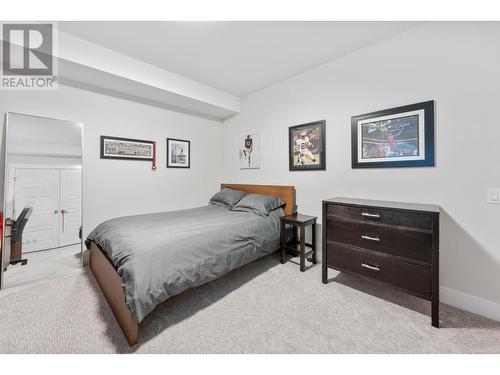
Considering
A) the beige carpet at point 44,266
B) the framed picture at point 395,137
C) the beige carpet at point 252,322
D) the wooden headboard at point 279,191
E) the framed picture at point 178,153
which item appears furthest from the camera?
the framed picture at point 178,153

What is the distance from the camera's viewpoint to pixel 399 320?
1610mm

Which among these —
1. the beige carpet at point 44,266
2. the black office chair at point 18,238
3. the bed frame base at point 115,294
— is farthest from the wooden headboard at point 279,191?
the black office chair at point 18,238

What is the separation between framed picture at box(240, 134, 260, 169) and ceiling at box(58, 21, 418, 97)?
104 centimetres

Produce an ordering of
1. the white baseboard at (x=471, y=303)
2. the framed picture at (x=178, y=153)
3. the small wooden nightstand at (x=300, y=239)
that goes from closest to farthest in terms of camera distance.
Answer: the white baseboard at (x=471, y=303)
the small wooden nightstand at (x=300, y=239)
the framed picture at (x=178, y=153)

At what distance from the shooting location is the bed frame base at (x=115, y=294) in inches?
54.1

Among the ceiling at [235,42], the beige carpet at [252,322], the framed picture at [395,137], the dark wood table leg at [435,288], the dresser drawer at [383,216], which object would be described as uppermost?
the ceiling at [235,42]

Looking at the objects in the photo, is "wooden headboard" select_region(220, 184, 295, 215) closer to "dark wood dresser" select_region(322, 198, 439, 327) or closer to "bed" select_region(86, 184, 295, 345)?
"bed" select_region(86, 184, 295, 345)

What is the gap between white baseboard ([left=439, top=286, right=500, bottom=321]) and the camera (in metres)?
1.65

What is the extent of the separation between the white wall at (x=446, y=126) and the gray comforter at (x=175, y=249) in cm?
119

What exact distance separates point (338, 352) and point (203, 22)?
2902 millimetres

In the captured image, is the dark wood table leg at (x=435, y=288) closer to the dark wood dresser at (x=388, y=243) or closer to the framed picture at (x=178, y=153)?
the dark wood dresser at (x=388, y=243)

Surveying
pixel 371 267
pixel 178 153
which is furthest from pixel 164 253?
pixel 178 153

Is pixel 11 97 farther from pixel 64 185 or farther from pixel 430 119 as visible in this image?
pixel 430 119

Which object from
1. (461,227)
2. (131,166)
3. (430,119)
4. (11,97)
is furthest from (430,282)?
(11,97)
